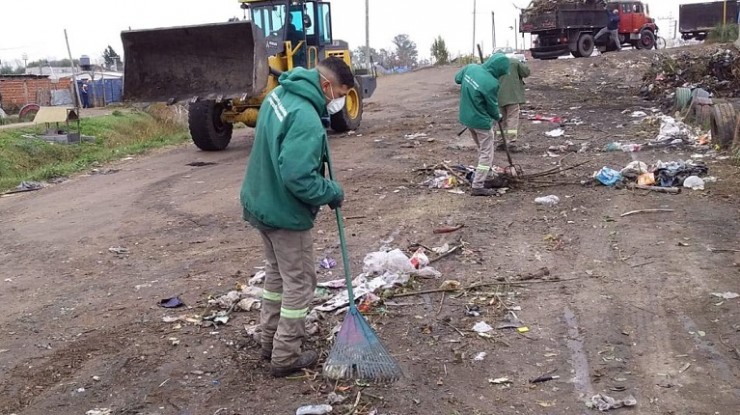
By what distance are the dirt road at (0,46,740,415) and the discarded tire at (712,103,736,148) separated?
0.43 m

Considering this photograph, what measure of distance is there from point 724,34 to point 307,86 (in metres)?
29.6

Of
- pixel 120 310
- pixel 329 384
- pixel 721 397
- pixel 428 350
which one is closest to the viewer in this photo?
pixel 721 397

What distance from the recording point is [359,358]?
3752mm

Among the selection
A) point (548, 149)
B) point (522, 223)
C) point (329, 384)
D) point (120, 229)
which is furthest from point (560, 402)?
point (548, 149)

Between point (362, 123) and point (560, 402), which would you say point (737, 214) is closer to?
point (560, 402)

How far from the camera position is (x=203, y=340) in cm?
435

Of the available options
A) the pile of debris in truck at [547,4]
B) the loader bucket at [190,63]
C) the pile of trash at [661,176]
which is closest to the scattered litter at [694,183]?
the pile of trash at [661,176]

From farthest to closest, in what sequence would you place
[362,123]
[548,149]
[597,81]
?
[597,81] → [362,123] → [548,149]

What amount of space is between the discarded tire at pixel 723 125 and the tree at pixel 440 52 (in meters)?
26.8

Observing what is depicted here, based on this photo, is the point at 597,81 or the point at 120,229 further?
the point at 597,81

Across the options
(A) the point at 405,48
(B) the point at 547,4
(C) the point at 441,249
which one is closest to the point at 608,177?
(C) the point at 441,249

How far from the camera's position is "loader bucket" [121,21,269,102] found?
10836 millimetres

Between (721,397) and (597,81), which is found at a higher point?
(597,81)

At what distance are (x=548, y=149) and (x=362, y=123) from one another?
612cm
